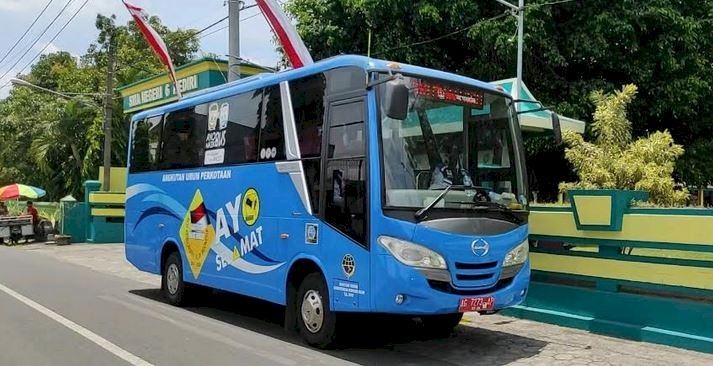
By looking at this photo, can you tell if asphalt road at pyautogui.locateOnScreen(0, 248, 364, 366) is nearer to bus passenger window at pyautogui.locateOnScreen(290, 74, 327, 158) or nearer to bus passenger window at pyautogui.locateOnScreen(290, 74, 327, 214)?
bus passenger window at pyautogui.locateOnScreen(290, 74, 327, 214)

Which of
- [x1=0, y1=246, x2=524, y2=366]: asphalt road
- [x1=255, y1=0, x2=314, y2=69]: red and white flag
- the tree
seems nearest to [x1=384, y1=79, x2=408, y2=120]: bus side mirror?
[x1=0, y1=246, x2=524, y2=366]: asphalt road

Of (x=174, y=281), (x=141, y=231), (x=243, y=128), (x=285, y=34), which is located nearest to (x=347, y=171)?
(x=243, y=128)

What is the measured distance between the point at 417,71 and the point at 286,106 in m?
1.84

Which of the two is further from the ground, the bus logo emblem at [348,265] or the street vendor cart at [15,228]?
the bus logo emblem at [348,265]

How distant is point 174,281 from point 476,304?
5.91 m

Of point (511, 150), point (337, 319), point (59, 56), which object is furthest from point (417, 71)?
point (59, 56)

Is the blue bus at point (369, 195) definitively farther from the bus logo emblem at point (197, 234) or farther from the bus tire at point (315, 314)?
the bus logo emblem at point (197, 234)

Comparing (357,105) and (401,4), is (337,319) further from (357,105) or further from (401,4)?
(401,4)

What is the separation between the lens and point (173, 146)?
11.1 metres

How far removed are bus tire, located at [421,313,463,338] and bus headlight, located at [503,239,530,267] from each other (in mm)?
1421

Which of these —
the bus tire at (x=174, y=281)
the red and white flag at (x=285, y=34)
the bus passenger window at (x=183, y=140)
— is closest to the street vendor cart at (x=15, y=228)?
the red and white flag at (x=285, y=34)

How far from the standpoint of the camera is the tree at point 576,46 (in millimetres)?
20047

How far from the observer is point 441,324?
28.6 ft

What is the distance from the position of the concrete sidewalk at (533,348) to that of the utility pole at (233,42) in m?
8.24
